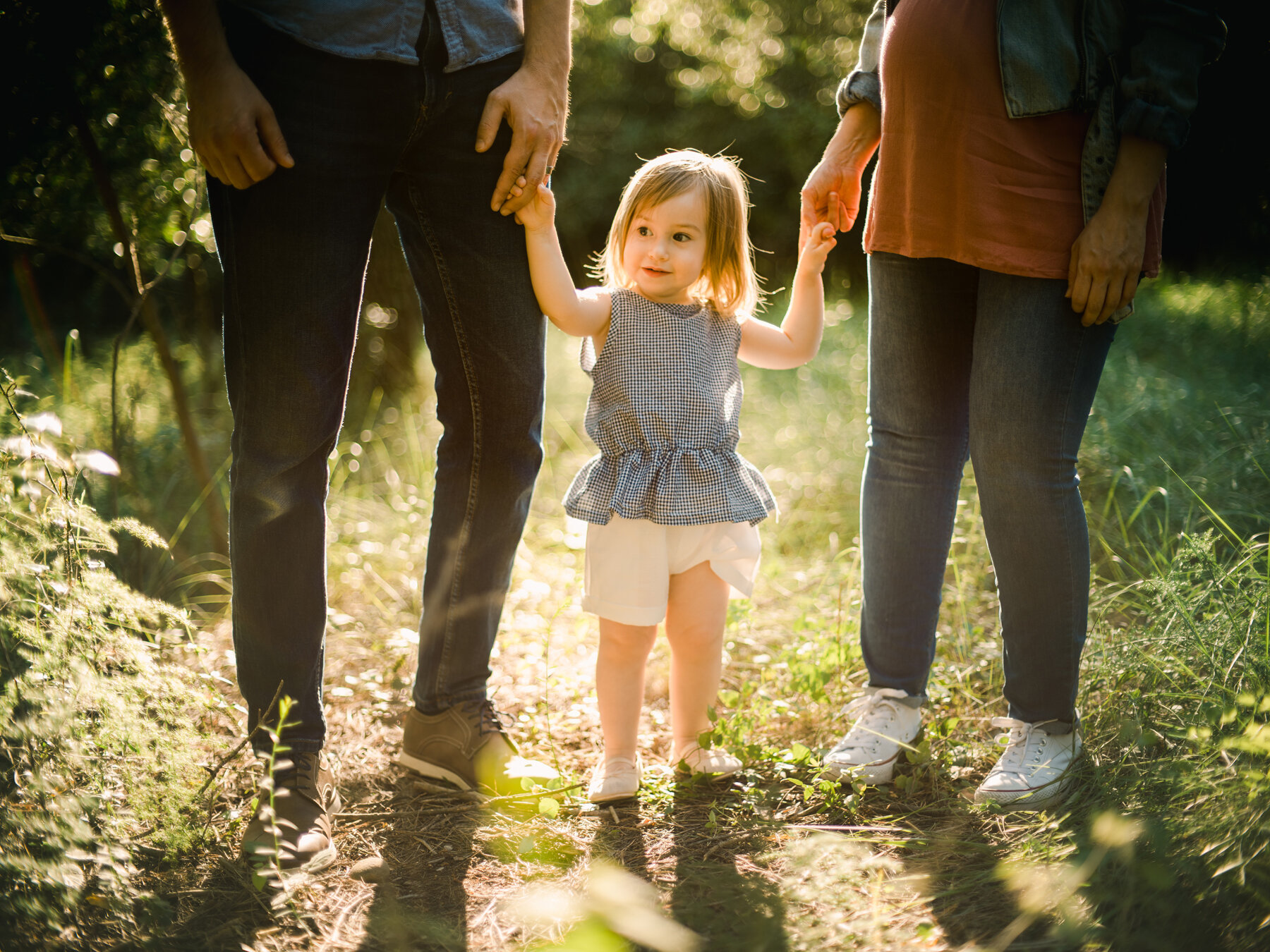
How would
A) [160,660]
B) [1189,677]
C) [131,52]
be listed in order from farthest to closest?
[131,52], [160,660], [1189,677]

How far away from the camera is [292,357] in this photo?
131cm

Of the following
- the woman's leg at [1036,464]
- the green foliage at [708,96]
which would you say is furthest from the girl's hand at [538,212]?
the green foliage at [708,96]

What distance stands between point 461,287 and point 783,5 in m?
9.83

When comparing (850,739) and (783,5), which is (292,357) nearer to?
(850,739)

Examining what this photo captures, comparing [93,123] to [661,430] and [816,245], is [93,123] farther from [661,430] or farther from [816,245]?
[816,245]

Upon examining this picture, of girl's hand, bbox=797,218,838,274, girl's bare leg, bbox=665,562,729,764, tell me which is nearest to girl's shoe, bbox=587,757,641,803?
girl's bare leg, bbox=665,562,729,764

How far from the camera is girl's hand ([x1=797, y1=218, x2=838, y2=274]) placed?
5.53 feet

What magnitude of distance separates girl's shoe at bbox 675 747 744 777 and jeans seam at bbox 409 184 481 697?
1.58 feet

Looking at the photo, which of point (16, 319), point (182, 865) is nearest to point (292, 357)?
point (182, 865)

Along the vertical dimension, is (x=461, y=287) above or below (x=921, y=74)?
below

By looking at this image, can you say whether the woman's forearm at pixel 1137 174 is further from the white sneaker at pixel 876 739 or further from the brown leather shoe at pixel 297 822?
the brown leather shoe at pixel 297 822

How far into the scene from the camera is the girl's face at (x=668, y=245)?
1634mm

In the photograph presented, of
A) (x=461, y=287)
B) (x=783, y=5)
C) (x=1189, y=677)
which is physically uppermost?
(x=783, y=5)

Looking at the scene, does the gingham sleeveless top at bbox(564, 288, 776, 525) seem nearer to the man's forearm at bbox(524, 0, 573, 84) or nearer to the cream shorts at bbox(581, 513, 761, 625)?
the cream shorts at bbox(581, 513, 761, 625)
